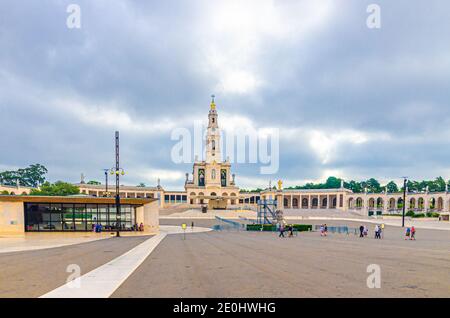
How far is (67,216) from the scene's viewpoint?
37781 mm

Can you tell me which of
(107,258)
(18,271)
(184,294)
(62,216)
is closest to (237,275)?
(184,294)

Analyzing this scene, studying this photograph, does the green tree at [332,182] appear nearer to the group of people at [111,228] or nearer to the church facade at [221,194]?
the church facade at [221,194]

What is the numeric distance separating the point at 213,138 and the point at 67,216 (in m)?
77.9

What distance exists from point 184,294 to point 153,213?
33070mm

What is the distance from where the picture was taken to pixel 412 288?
9.38m

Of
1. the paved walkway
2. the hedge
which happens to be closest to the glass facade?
the paved walkway

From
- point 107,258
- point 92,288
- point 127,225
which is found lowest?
point 127,225

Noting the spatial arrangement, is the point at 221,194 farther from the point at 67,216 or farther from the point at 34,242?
the point at 34,242

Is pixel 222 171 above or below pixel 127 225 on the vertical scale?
above

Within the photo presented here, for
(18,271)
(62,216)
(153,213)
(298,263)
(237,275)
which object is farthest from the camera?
(153,213)

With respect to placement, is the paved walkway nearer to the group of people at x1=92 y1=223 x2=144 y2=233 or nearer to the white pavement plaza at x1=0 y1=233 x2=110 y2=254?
the white pavement plaza at x1=0 y1=233 x2=110 y2=254

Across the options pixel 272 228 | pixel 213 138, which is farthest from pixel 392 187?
pixel 272 228
